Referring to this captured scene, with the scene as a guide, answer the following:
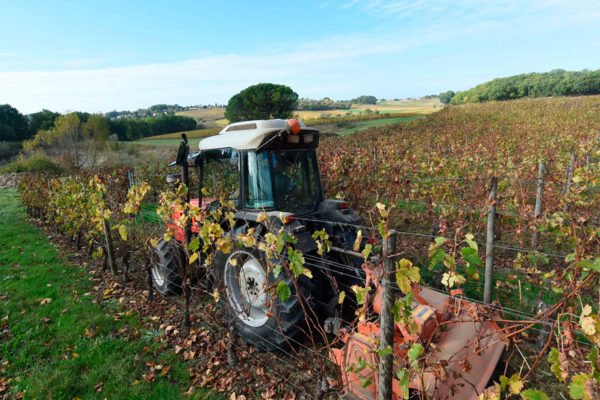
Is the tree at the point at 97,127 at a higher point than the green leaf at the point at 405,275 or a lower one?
higher

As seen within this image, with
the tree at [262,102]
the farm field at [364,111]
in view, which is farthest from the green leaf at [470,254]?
the tree at [262,102]

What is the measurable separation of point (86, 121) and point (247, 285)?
2496 inches

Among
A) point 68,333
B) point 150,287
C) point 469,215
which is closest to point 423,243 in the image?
point 469,215

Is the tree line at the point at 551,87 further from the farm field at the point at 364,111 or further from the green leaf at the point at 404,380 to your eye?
the green leaf at the point at 404,380

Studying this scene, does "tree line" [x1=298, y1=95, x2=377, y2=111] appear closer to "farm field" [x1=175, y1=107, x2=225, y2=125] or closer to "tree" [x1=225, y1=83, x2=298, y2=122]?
"tree" [x1=225, y1=83, x2=298, y2=122]

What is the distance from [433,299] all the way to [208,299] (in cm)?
317

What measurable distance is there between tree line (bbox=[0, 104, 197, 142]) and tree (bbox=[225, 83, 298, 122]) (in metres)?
11.4

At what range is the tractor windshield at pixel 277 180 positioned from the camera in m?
3.58

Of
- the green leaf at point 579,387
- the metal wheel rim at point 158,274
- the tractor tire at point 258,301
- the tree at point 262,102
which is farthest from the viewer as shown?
the tree at point 262,102

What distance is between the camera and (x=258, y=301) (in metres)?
3.83

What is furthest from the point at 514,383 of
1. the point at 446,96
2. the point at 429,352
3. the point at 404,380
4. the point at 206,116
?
the point at 446,96

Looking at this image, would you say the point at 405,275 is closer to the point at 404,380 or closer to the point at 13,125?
the point at 404,380

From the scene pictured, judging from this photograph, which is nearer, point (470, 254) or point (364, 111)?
point (470, 254)

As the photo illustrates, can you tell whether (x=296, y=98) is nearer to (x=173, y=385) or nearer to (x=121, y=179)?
(x=121, y=179)
